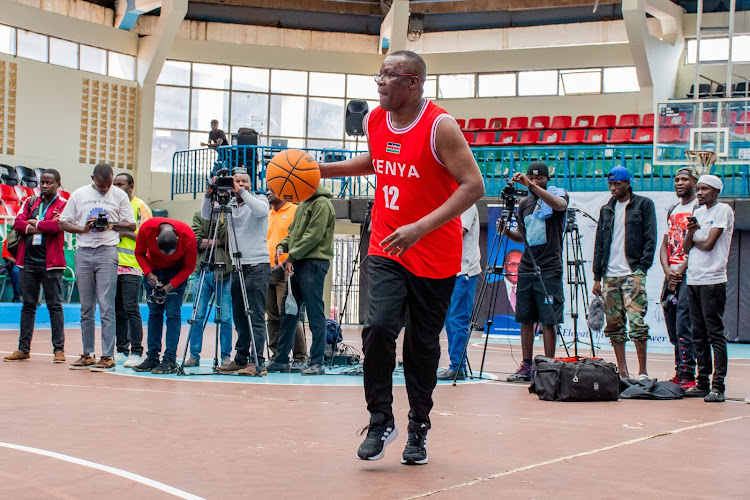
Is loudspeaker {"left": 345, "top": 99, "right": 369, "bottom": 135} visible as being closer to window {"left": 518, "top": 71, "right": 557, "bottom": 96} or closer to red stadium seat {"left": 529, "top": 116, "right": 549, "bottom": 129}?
red stadium seat {"left": 529, "top": 116, "right": 549, "bottom": 129}

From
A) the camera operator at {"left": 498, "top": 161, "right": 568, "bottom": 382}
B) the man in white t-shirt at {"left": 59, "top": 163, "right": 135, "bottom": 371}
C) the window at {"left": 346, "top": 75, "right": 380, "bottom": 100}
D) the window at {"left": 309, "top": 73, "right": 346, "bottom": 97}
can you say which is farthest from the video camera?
the window at {"left": 346, "top": 75, "right": 380, "bottom": 100}

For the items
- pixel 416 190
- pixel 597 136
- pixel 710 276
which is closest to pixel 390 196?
pixel 416 190

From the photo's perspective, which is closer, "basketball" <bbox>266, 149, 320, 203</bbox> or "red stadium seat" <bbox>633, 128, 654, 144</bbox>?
"basketball" <bbox>266, 149, 320, 203</bbox>

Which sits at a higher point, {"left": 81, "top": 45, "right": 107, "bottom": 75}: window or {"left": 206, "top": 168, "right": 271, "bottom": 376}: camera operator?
{"left": 81, "top": 45, "right": 107, "bottom": 75}: window

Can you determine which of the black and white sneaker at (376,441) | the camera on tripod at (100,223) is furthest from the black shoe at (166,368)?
the black and white sneaker at (376,441)

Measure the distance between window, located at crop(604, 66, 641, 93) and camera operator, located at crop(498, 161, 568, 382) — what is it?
1681 cm

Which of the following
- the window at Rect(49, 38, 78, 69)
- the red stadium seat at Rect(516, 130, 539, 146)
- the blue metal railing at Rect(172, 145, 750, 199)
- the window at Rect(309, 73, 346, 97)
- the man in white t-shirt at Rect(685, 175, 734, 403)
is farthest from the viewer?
the window at Rect(309, 73, 346, 97)

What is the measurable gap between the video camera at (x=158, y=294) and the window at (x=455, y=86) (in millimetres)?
18517

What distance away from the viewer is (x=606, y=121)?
22.7m

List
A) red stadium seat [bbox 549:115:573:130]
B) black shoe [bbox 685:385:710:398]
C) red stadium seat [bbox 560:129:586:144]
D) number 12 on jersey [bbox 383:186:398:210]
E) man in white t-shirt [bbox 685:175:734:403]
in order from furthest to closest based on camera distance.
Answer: red stadium seat [bbox 549:115:573:130] < red stadium seat [bbox 560:129:586:144] < black shoe [bbox 685:385:710:398] < man in white t-shirt [bbox 685:175:734:403] < number 12 on jersey [bbox 383:186:398:210]

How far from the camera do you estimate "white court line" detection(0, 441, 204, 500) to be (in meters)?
3.35

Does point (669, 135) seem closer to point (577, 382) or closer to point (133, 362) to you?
point (577, 382)

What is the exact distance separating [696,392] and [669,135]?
10565mm

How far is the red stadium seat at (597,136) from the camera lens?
71.0 feet
